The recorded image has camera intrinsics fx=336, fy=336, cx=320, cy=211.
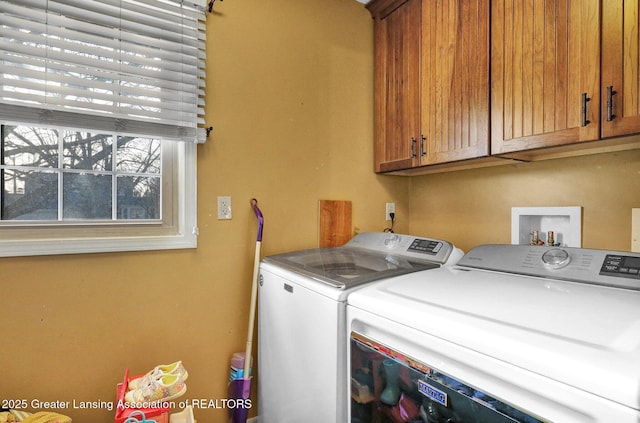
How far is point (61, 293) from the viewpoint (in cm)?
139

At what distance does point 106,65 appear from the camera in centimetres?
142

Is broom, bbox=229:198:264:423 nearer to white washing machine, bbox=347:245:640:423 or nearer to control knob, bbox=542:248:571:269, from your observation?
white washing machine, bbox=347:245:640:423

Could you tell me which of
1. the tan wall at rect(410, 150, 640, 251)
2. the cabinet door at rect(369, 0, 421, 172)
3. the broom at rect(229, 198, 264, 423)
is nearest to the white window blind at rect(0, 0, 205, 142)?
the broom at rect(229, 198, 264, 423)

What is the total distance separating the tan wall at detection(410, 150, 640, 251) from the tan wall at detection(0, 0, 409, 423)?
28 centimetres

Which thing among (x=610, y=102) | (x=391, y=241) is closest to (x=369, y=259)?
(x=391, y=241)

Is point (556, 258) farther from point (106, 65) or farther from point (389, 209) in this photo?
point (106, 65)

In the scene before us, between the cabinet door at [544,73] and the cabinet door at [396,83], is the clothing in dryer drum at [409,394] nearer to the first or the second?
the cabinet door at [544,73]

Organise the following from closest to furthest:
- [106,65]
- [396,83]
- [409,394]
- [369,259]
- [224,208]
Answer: [409,394] → [106,65] → [369,259] → [224,208] → [396,83]

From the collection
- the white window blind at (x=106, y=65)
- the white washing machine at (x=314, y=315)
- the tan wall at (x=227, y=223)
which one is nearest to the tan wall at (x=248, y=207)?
the tan wall at (x=227, y=223)

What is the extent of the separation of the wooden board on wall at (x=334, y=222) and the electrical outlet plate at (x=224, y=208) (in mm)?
541

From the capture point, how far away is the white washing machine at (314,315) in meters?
1.13

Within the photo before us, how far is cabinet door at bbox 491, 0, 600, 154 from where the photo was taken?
1183 millimetres

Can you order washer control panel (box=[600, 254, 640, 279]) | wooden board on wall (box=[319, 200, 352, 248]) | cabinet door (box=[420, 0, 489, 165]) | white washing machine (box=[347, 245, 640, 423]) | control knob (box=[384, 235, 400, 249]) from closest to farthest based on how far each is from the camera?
white washing machine (box=[347, 245, 640, 423]) → washer control panel (box=[600, 254, 640, 279]) → cabinet door (box=[420, 0, 489, 165]) → control knob (box=[384, 235, 400, 249]) → wooden board on wall (box=[319, 200, 352, 248])

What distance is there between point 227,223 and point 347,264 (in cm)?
66
